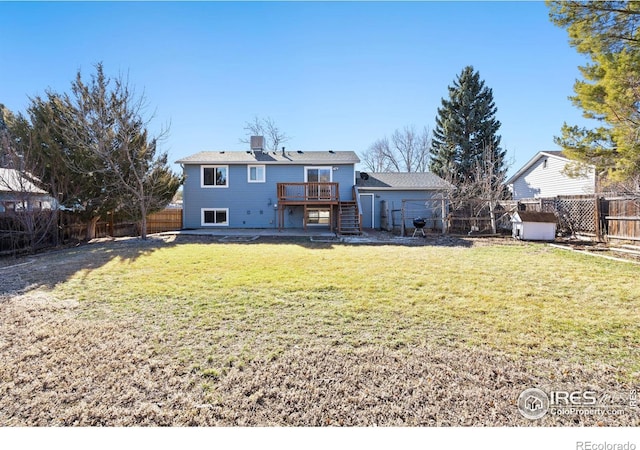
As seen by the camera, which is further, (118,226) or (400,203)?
(400,203)

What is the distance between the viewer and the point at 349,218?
1581 centimetres

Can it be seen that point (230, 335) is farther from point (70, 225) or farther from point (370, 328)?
point (70, 225)

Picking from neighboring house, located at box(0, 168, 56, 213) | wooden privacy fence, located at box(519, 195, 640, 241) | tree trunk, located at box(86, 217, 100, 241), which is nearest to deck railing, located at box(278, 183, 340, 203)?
tree trunk, located at box(86, 217, 100, 241)

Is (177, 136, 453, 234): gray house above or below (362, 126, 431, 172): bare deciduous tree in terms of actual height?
below

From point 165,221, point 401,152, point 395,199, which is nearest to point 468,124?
point 401,152

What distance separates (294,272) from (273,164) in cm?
1223

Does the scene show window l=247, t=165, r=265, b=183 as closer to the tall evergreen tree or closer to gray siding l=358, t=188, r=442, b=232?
gray siding l=358, t=188, r=442, b=232

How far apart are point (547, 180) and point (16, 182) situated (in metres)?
27.8

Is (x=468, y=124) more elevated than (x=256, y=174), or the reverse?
(x=468, y=124)

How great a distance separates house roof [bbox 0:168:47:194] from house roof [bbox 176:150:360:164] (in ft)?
23.3

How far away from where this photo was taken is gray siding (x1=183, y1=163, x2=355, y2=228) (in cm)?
1766

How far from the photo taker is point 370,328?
3660mm

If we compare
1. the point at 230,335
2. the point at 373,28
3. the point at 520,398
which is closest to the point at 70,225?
the point at 230,335

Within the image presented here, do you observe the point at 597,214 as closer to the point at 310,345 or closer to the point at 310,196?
the point at 310,196
